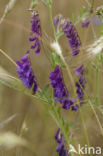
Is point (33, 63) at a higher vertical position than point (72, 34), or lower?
lower

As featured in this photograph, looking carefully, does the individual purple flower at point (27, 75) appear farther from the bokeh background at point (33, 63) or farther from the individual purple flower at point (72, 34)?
the bokeh background at point (33, 63)

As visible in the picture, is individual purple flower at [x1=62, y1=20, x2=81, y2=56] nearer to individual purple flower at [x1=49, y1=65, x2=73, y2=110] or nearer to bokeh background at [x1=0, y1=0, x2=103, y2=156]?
individual purple flower at [x1=49, y1=65, x2=73, y2=110]

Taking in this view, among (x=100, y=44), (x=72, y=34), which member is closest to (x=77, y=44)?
(x=72, y=34)

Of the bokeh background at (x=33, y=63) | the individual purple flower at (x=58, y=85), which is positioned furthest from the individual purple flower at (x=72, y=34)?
the bokeh background at (x=33, y=63)

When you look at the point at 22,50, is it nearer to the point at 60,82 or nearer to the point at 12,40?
the point at 12,40

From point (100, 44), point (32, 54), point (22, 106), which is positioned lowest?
point (22, 106)

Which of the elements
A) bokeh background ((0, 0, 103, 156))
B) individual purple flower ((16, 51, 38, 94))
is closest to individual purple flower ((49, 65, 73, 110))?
individual purple flower ((16, 51, 38, 94))

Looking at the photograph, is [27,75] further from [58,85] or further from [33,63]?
[33,63]

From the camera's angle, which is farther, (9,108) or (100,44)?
(9,108)

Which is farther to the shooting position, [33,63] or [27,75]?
[33,63]

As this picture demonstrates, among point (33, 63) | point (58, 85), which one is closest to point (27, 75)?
point (58, 85)

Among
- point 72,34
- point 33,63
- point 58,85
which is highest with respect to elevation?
point 72,34
